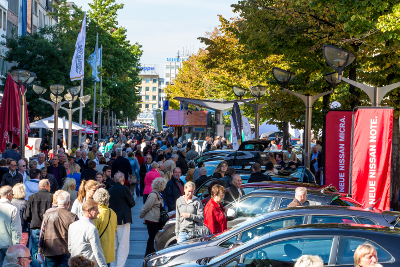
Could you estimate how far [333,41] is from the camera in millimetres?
14320

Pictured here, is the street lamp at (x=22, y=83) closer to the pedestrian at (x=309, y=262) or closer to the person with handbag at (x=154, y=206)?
the person with handbag at (x=154, y=206)

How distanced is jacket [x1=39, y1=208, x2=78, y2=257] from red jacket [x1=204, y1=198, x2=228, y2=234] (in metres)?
2.17

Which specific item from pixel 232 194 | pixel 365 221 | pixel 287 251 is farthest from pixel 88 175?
pixel 287 251

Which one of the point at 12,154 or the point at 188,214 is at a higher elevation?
the point at 12,154

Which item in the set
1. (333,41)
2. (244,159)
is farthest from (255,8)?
(244,159)

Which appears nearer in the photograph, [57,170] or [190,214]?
[190,214]

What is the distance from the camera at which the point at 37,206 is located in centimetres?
830

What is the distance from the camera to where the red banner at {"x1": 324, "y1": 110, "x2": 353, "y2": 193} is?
12.0 meters

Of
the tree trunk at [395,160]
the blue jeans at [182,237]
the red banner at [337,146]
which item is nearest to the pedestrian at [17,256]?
the blue jeans at [182,237]

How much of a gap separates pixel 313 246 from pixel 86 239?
275 centimetres

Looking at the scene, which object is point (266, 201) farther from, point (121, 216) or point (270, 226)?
point (121, 216)

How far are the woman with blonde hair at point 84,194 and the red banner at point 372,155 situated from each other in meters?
4.80

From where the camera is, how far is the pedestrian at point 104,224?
725cm

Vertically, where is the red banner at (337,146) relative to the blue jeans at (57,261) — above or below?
above
